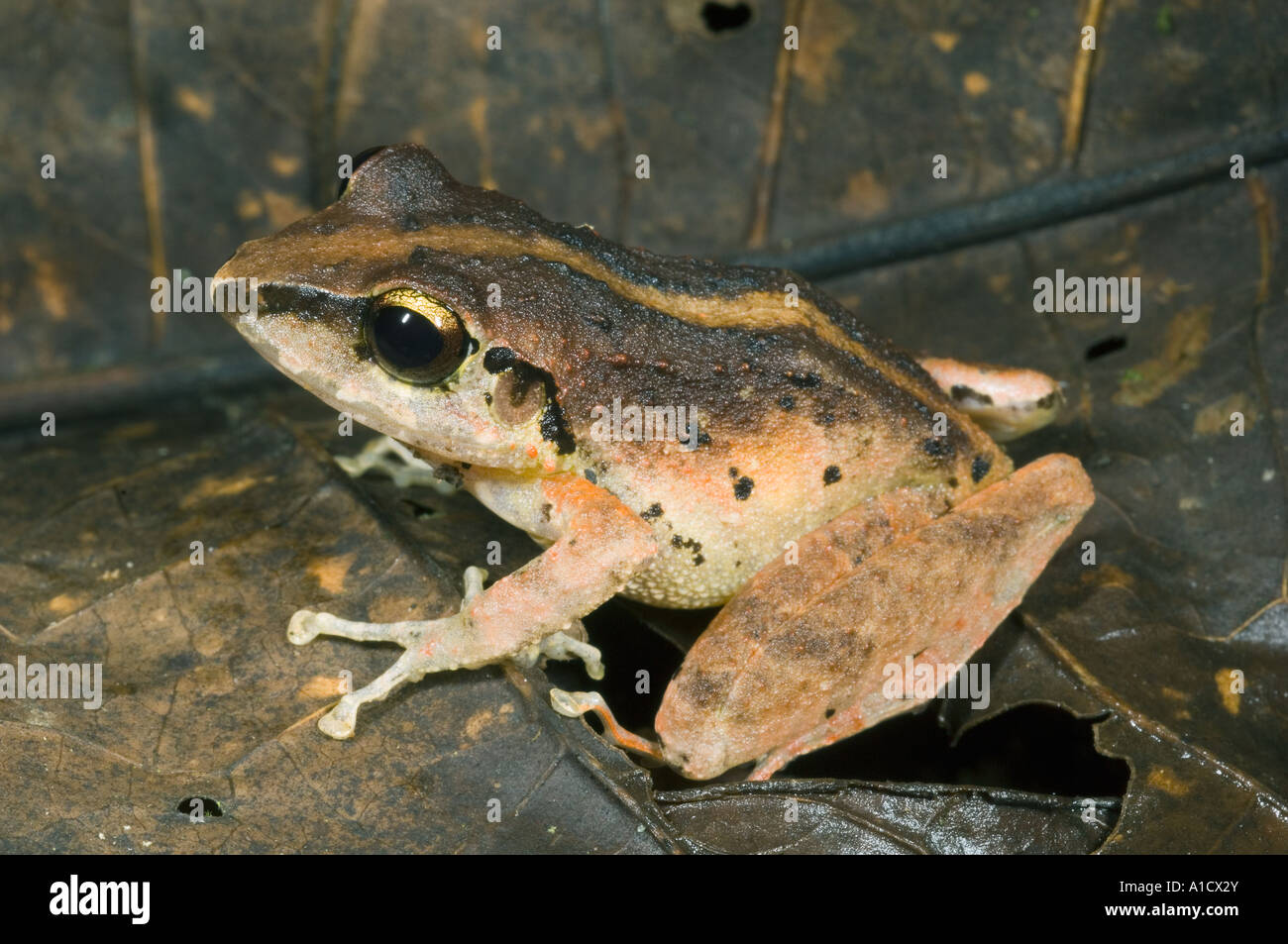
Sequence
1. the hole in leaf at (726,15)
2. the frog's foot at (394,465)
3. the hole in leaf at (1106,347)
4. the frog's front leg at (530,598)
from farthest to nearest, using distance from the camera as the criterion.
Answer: the hole in leaf at (726,15), the hole in leaf at (1106,347), the frog's foot at (394,465), the frog's front leg at (530,598)

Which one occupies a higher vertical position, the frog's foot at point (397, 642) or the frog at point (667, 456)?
the frog at point (667, 456)

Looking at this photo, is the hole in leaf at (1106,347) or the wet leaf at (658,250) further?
the hole in leaf at (1106,347)

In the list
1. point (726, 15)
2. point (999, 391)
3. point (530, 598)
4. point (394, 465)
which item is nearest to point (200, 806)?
point (530, 598)

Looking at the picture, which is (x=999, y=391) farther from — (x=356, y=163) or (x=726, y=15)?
(x=356, y=163)

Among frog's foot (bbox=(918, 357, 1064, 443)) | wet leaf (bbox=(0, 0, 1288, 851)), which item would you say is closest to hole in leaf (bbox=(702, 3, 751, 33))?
wet leaf (bbox=(0, 0, 1288, 851))

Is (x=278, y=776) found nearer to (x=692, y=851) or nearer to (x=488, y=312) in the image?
(x=692, y=851)

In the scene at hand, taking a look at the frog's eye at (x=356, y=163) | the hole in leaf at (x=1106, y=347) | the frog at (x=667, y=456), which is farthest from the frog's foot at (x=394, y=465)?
the hole in leaf at (x=1106, y=347)

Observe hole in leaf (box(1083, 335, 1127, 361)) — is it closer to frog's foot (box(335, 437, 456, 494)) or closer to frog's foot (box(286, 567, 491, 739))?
frog's foot (box(335, 437, 456, 494))

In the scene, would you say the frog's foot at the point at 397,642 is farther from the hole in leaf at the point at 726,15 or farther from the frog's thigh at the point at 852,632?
the hole in leaf at the point at 726,15

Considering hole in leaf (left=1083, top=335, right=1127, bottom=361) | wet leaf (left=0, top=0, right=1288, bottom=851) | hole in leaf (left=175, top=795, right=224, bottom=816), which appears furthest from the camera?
hole in leaf (left=1083, top=335, right=1127, bottom=361)
